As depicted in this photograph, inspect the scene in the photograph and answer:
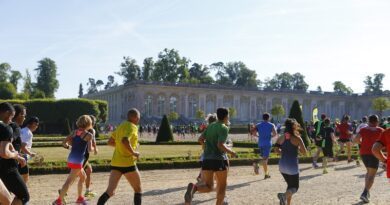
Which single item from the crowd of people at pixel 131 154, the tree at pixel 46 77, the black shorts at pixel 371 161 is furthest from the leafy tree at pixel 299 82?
the crowd of people at pixel 131 154

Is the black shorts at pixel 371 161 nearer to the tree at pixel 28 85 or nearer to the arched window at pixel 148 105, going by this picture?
the arched window at pixel 148 105

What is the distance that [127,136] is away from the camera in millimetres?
6527

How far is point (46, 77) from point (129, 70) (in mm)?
16629

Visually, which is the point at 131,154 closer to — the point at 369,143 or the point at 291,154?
the point at 291,154

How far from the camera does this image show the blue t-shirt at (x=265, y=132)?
11180 mm

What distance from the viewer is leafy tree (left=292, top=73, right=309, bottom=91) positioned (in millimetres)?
115575

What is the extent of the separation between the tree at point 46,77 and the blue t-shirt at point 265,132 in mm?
72082

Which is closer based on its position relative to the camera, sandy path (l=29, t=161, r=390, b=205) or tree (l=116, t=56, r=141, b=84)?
sandy path (l=29, t=161, r=390, b=205)

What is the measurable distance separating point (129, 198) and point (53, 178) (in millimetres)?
4176

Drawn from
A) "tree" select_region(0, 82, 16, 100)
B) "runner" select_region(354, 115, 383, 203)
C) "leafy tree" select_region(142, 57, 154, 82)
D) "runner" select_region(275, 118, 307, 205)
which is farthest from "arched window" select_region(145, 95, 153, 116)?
"runner" select_region(275, 118, 307, 205)

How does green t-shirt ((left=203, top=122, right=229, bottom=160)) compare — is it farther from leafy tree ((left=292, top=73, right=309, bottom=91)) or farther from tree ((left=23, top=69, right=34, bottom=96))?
leafy tree ((left=292, top=73, right=309, bottom=91))

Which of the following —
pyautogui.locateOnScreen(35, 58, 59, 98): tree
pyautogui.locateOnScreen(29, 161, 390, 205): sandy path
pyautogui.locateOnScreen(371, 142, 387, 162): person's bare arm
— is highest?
pyautogui.locateOnScreen(35, 58, 59, 98): tree

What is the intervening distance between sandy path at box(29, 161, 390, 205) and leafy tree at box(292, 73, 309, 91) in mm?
104136

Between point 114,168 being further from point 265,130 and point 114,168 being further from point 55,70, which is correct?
point 55,70
